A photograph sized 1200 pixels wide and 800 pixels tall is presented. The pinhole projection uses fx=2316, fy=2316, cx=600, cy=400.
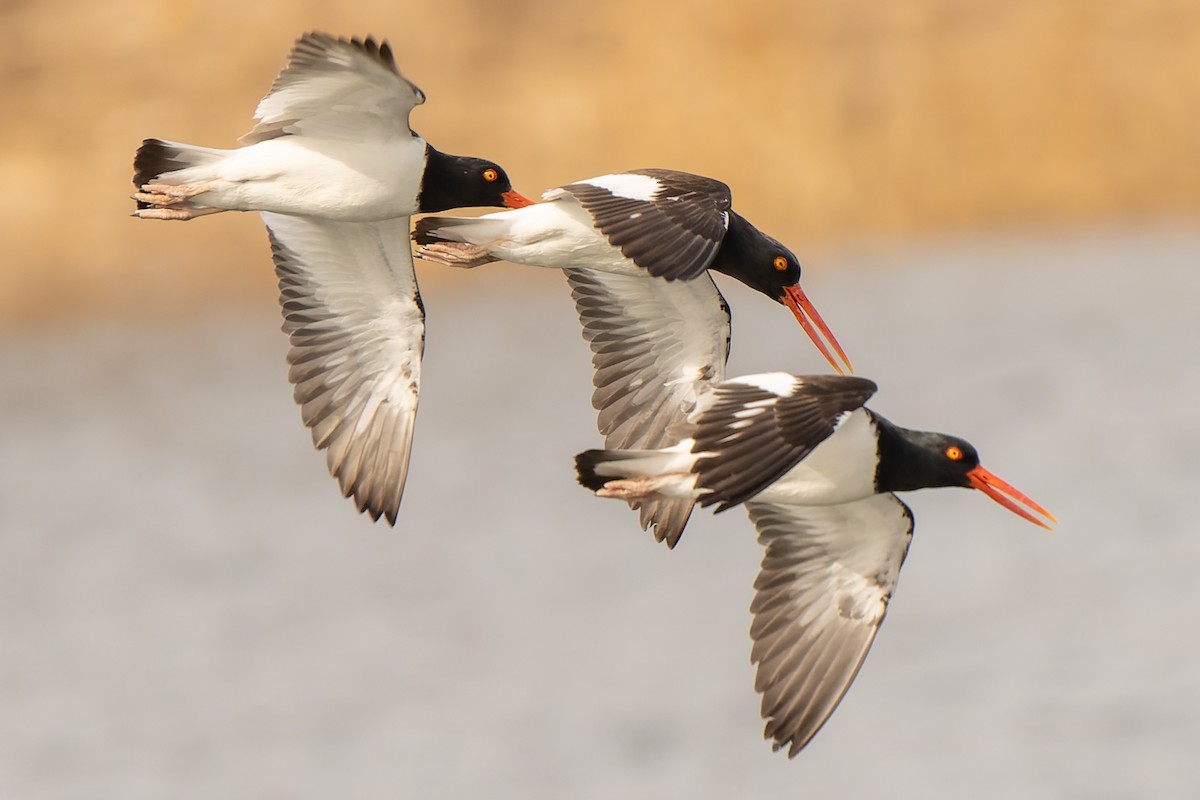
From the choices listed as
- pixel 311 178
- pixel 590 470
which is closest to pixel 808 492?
pixel 590 470

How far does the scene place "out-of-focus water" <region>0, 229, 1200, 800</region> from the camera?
31156 mm

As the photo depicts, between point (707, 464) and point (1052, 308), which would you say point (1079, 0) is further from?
point (707, 464)

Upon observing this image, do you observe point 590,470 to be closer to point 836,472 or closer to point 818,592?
point 836,472

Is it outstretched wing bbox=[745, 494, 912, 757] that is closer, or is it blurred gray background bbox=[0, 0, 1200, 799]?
outstretched wing bbox=[745, 494, 912, 757]

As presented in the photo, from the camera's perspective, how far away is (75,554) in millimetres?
37281

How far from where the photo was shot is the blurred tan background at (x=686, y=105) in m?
30.8

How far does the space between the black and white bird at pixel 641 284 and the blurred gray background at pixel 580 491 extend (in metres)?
19.3

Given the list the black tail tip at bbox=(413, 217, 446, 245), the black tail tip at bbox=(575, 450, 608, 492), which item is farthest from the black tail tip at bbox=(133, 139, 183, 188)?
the black tail tip at bbox=(575, 450, 608, 492)

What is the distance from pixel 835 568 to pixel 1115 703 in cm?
2242

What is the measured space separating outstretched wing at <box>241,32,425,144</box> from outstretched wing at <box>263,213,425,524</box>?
2.90 feet

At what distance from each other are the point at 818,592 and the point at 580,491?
1097 inches

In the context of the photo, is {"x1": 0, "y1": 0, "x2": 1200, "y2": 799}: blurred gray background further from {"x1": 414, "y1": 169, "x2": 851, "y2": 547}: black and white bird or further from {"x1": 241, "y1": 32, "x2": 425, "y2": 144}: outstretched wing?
{"x1": 241, "y1": 32, "x2": 425, "y2": 144}: outstretched wing

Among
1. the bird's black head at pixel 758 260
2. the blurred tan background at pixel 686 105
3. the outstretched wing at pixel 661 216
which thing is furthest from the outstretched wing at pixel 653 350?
the blurred tan background at pixel 686 105

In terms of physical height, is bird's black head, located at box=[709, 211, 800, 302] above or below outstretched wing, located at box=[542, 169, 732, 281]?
below
